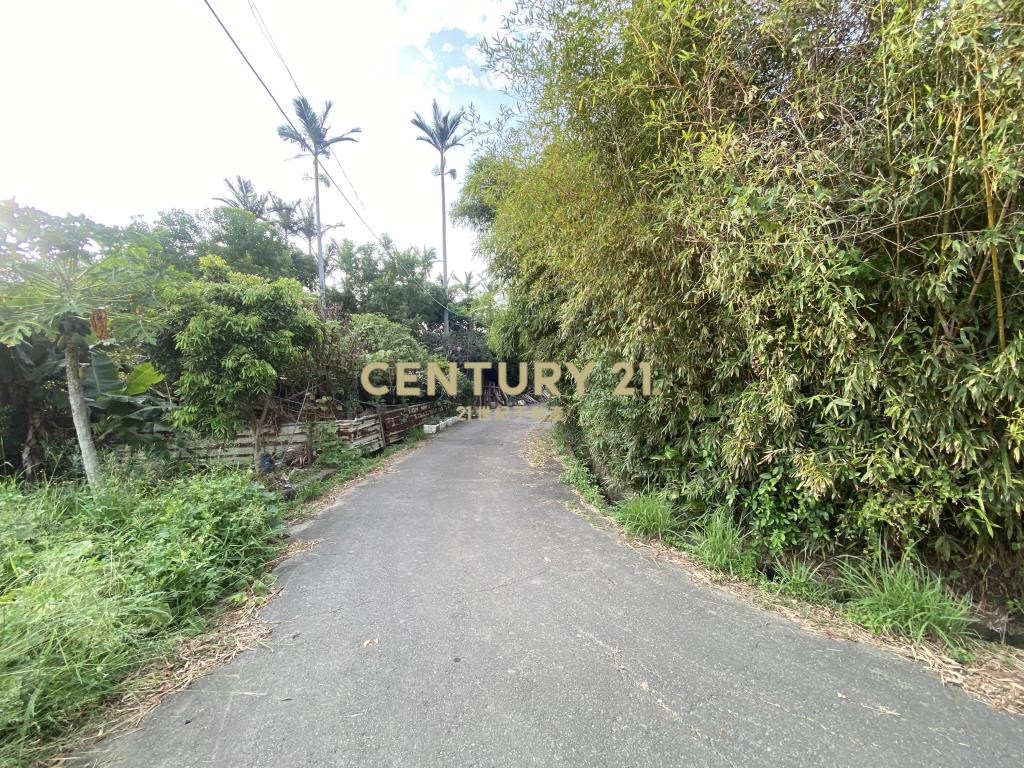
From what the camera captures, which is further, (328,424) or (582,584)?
(328,424)

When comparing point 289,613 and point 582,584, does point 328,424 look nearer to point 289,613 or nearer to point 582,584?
point 289,613

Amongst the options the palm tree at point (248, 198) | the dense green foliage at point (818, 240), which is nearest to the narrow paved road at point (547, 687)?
the dense green foliage at point (818, 240)

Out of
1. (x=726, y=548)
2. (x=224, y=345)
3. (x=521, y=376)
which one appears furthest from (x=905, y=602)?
(x=521, y=376)

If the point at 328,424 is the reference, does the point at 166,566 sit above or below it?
below

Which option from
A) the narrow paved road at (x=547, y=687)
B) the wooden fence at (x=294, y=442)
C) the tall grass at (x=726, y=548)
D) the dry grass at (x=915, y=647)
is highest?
the wooden fence at (x=294, y=442)

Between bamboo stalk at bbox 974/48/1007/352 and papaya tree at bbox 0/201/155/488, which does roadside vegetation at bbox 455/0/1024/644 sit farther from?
papaya tree at bbox 0/201/155/488

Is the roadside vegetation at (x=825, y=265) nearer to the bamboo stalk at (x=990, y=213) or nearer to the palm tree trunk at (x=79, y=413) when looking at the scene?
the bamboo stalk at (x=990, y=213)

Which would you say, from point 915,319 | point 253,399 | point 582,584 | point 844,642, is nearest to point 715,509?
point 844,642

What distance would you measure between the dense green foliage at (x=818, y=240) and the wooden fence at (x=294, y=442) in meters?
4.56

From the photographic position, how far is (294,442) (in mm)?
4969

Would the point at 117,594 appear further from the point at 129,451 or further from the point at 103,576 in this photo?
the point at 129,451

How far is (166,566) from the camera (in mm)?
2053

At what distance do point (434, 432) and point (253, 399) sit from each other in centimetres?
481

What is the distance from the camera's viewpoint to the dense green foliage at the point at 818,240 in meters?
1.57
